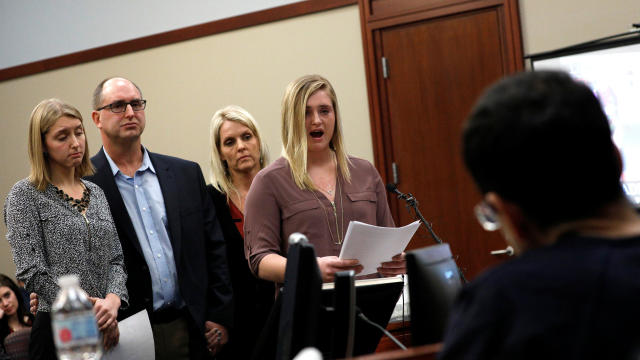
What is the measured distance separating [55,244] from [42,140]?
0.43 meters

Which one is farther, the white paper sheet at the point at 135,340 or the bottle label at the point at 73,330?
the white paper sheet at the point at 135,340

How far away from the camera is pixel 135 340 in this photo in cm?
267

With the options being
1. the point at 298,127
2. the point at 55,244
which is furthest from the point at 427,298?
the point at 55,244

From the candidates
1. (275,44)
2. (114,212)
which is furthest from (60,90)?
(114,212)

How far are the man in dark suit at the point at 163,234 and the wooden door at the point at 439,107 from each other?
205cm

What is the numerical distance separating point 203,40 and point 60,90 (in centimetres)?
142

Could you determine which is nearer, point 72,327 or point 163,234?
point 72,327

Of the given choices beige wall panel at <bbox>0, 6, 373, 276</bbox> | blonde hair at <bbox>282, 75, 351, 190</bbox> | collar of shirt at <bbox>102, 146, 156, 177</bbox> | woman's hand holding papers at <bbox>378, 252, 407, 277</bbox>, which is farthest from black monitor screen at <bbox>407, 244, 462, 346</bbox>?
beige wall panel at <bbox>0, 6, 373, 276</bbox>

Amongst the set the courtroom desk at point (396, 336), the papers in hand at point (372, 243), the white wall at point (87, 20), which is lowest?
the courtroom desk at point (396, 336)

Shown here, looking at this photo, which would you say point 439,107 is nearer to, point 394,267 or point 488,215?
point 394,267

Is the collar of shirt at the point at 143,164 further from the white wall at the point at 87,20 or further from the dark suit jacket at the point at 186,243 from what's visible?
the white wall at the point at 87,20

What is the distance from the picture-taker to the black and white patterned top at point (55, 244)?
2.58 meters

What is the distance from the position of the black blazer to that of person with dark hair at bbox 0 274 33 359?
1.94 m

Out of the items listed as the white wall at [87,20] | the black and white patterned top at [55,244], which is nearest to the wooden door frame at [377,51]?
the white wall at [87,20]
